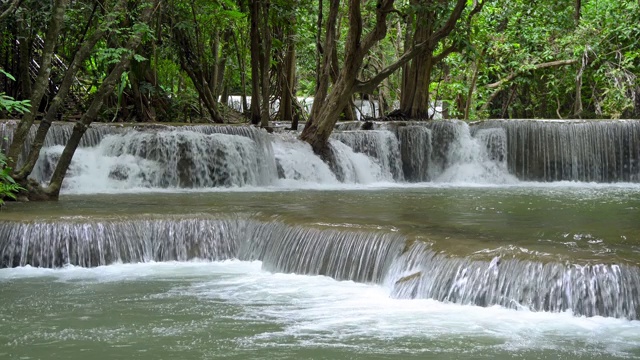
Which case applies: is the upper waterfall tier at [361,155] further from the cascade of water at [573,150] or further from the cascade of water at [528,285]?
the cascade of water at [528,285]

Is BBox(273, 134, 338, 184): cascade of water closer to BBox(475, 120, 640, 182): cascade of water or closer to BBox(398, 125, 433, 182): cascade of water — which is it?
BBox(398, 125, 433, 182): cascade of water

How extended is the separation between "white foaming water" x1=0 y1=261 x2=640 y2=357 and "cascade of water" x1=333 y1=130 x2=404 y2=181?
9.60 metres

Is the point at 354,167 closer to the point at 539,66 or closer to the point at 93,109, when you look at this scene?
the point at 93,109

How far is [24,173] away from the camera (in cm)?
1130

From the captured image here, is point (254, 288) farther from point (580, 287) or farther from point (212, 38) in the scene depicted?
point (212, 38)

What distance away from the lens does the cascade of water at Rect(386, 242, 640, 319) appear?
21.7ft

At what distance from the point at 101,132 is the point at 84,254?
656cm

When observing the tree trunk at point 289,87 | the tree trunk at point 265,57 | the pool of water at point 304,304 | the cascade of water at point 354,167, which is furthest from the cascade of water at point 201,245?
the tree trunk at point 289,87

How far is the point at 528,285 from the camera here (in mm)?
6871

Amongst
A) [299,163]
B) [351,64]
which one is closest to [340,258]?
[351,64]

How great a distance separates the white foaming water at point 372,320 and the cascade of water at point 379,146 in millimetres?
9601

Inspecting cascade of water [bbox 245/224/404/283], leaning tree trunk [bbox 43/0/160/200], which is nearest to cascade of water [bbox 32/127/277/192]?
leaning tree trunk [bbox 43/0/160/200]

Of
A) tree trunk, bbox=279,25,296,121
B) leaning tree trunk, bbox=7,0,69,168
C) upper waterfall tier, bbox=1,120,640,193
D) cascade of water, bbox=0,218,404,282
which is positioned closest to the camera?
cascade of water, bbox=0,218,404,282

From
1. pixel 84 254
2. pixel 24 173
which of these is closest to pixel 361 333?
pixel 84 254
